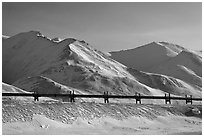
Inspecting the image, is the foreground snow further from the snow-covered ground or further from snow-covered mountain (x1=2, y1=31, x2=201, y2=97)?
snow-covered mountain (x1=2, y1=31, x2=201, y2=97)

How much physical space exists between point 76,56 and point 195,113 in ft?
302

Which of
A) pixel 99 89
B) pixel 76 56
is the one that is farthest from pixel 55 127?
pixel 76 56

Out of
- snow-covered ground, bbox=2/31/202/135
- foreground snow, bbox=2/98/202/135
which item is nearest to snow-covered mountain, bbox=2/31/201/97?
snow-covered ground, bbox=2/31/202/135

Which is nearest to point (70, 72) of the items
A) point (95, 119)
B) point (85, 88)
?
point (85, 88)

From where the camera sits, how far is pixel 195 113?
116 ft

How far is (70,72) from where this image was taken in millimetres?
104875

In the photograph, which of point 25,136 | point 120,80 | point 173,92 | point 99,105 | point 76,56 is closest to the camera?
point 25,136

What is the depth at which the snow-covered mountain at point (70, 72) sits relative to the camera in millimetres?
88000

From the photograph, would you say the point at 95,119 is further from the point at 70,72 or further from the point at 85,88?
the point at 70,72

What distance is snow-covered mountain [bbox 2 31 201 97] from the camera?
289ft

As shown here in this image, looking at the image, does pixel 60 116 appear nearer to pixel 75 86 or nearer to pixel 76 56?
pixel 75 86

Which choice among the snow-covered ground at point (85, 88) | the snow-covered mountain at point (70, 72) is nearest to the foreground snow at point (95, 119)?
the snow-covered ground at point (85, 88)

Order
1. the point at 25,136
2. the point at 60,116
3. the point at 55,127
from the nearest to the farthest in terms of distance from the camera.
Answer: the point at 25,136
the point at 55,127
the point at 60,116

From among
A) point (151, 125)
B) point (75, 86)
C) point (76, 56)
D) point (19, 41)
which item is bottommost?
point (151, 125)
